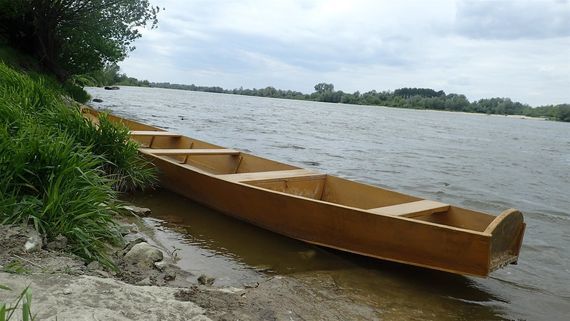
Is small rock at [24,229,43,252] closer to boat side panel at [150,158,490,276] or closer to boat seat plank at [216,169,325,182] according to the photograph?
boat side panel at [150,158,490,276]

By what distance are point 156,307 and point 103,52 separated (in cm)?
1992

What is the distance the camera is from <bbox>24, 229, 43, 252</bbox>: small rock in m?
3.31

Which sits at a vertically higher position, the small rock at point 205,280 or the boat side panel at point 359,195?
the boat side panel at point 359,195

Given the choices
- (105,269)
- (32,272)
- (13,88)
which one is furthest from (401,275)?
(13,88)

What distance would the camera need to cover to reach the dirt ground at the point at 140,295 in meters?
2.58

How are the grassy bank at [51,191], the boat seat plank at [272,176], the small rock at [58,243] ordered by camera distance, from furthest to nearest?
the boat seat plank at [272,176] < the grassy bank at [51,191] < the small rock at [58,243]

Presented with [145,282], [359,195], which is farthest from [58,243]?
[359,195]

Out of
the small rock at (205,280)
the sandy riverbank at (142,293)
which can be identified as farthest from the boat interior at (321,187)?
the small rock at (205,280)

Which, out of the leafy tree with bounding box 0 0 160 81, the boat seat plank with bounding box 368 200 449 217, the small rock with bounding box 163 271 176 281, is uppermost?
the leafy tree with bounding box 0 0 160 81

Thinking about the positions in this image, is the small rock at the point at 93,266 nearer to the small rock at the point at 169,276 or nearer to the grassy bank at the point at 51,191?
the grassy bank at the point at 51,191

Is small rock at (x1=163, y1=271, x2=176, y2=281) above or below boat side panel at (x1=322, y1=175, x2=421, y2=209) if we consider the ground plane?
below

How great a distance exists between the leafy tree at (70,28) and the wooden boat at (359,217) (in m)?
13.0

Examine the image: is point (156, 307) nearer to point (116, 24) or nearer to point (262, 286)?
point (262, 286)

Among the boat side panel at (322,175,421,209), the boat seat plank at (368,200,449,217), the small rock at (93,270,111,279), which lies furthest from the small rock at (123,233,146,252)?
the boat side panel at (322,175,421,209)
